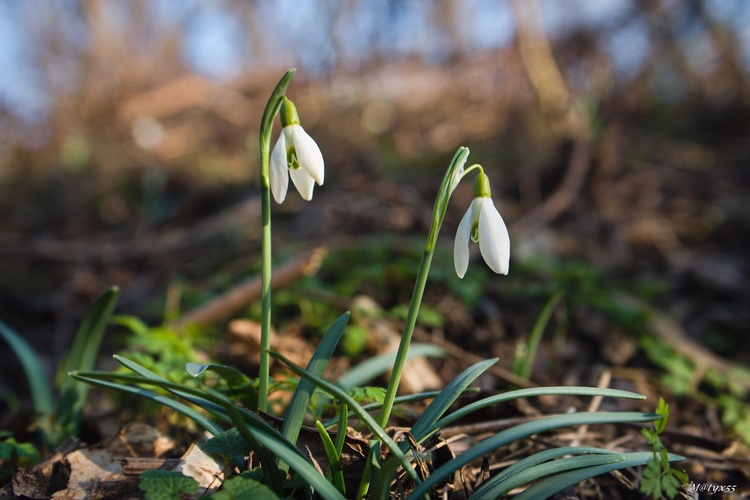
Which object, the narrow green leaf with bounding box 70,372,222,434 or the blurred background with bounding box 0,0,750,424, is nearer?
the narrow green leaf with bounding box 70,372,222,434

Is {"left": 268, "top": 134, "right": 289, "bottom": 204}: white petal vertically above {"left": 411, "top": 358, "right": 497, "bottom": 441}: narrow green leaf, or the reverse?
{"left": 268, "top": 134, "right": 289, "bottom": 204}: white petal

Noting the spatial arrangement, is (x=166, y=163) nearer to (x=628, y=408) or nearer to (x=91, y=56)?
(x=91, y=56)

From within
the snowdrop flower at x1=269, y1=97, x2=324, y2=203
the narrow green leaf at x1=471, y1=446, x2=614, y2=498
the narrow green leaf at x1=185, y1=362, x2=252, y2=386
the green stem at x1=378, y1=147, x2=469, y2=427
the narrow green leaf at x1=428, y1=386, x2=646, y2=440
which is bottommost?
the narrow green leaf at x1=471, y1=446, x2=614, y2=498

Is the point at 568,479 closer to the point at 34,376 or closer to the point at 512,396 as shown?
the point at 512,396

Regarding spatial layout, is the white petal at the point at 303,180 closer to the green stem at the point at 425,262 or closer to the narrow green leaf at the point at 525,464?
the green stem at the point at 425,262

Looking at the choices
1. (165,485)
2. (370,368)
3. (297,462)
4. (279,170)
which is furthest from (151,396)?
(370,368)

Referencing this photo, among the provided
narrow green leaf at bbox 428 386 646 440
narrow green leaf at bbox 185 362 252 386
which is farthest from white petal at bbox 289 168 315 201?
narrow green leaf at bbox 428 386 646 440

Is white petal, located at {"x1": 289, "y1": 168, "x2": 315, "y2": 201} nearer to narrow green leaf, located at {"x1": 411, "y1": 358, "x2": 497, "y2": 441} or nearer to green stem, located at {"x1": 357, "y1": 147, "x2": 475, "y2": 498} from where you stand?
green stem, located at {"x1": 357, "y1": 147, "x2": 475, "y2": 498}

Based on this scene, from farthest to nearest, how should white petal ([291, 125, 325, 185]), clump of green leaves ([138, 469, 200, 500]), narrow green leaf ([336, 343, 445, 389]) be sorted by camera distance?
narrow green leaf ([336, 343, 445, 389]) → white petal ([291, 125, 325, 185]) → clump of green leaves ([138, 469, 200, 500])
